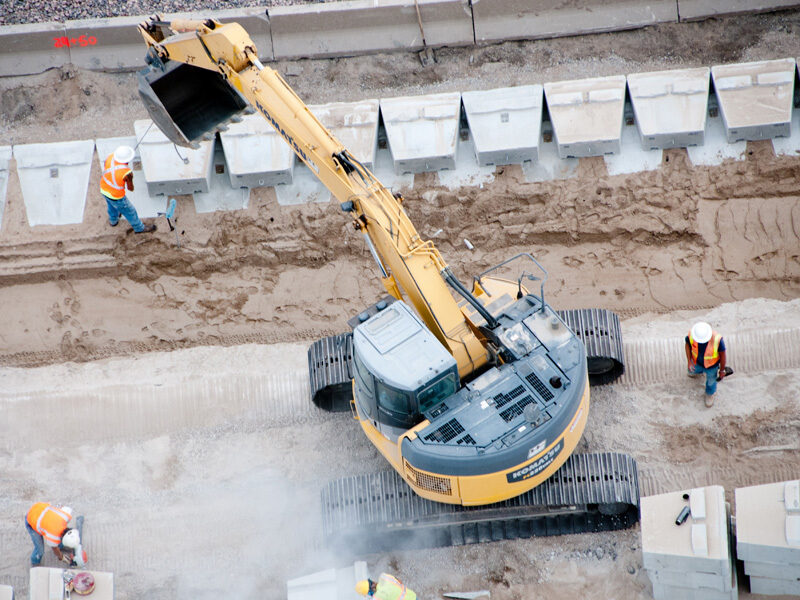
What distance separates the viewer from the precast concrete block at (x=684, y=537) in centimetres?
991

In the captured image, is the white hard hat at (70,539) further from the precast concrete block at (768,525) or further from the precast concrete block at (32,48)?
the precast concrete block at (32,48)

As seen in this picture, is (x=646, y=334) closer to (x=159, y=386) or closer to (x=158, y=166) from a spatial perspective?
(x=159, y=386)

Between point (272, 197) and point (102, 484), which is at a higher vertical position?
point (272, 197)

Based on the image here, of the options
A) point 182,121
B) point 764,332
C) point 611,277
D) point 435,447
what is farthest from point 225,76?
point 764,332

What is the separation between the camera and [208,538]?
11.7m

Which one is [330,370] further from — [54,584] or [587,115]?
[587,115]

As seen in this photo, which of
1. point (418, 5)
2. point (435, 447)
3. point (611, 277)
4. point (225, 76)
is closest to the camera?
point (435, 447)

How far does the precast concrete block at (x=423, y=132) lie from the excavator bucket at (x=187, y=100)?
2872mm

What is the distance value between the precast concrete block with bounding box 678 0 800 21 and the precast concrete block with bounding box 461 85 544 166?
3188 millimetres

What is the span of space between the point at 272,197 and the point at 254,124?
1080mm

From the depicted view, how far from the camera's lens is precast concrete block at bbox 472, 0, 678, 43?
16.0m

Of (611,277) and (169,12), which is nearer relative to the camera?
(611,277)

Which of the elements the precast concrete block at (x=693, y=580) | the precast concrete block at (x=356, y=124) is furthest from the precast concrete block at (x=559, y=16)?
the precast concrete block at (x=693, y=580)

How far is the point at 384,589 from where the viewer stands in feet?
33.3
